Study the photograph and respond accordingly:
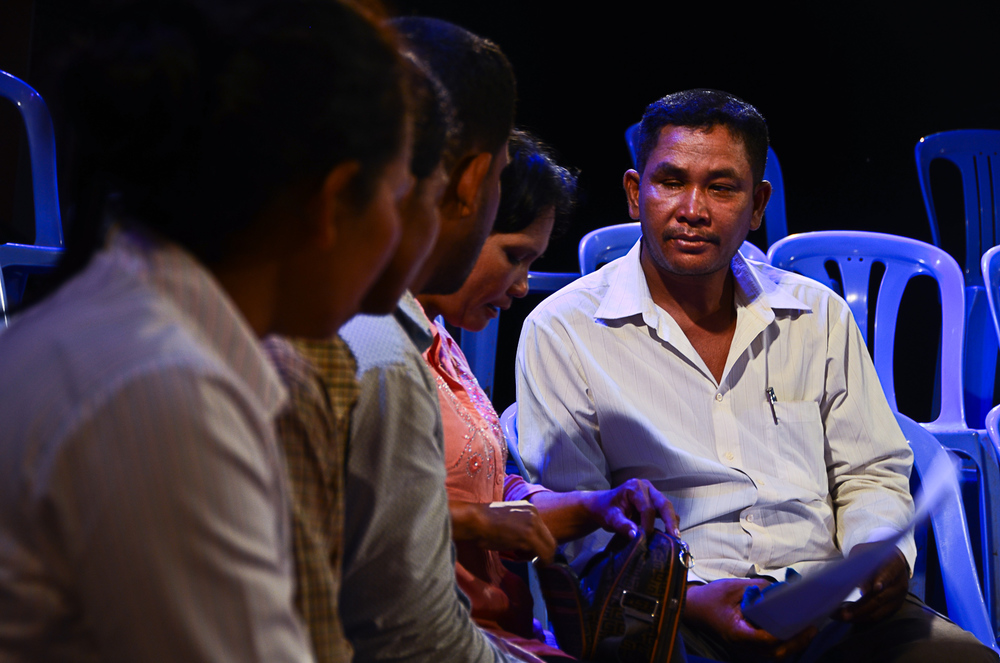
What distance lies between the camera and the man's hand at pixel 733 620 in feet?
5.31

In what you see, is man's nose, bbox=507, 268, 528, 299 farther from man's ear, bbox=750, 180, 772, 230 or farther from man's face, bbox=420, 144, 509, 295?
man's ear, bbox=750, 180, 772, 230

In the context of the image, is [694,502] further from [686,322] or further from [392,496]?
[392,496]

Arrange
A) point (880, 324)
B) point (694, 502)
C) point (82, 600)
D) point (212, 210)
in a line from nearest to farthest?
1. point (82, 600)
2. point (212, 210)
3. point (694, 502)
4. point (880, 324)

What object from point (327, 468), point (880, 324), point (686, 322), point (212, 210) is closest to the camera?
point (212, 210)

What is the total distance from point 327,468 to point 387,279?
0.65 feet

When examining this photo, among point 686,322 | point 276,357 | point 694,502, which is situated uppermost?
point 276,357

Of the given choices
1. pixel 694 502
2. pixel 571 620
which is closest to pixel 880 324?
pixel 694 502

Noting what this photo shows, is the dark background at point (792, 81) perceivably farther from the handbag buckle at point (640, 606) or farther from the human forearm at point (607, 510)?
the handbag buckle at point (640, 606)

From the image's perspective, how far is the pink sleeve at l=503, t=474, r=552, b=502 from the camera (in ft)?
5.96

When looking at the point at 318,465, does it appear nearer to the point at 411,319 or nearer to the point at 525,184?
the point at 411,319

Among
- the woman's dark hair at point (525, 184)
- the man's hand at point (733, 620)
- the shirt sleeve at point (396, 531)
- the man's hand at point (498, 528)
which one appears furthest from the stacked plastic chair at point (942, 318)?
the shirt sleeve at point (396, 531)

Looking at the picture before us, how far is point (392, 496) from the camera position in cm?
93

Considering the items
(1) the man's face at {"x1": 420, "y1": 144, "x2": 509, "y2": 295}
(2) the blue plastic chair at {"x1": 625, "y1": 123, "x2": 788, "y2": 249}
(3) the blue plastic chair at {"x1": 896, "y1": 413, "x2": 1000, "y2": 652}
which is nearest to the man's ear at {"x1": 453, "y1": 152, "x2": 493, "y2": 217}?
(1) the man's face at {"x1": 420, "y1": 144, "x2": 509, "y2": 295}

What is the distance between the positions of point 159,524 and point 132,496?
2cm
